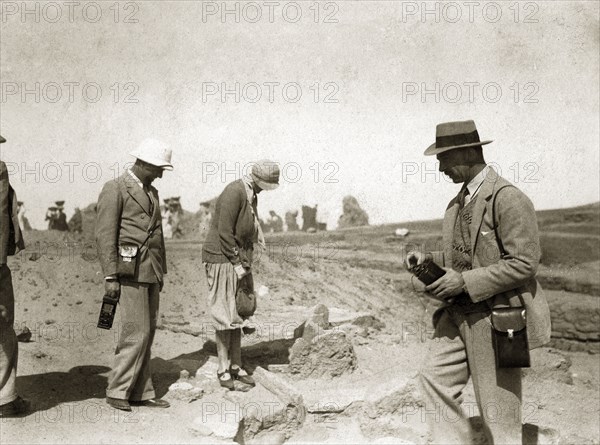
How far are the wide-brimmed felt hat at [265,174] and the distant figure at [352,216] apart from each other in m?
12.5

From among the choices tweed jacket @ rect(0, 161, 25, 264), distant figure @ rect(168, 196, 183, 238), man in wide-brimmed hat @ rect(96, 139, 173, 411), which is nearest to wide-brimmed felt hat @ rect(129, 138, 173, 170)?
man in wide-brimmed hat @ rect(96, 139, 173, 411)

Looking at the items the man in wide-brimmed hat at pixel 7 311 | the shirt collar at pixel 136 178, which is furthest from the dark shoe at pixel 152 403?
the shirt collar at pixel 136 178

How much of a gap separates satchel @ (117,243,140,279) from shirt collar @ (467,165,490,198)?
2.58 meters

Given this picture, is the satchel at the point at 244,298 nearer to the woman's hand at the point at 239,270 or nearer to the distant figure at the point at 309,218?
the woman's hand at the point at 239,270

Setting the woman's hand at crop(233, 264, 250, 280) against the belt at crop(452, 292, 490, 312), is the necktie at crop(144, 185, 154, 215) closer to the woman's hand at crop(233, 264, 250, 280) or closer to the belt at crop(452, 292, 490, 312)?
the woman's hand at crop(233, 264, 250, 280)

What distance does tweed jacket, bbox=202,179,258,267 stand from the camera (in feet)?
17.0

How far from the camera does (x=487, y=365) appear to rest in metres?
3.32

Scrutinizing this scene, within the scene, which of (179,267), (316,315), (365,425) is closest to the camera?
(365,425)

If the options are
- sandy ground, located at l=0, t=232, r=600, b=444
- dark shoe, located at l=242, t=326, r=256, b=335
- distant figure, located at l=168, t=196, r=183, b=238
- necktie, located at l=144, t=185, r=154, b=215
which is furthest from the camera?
distant figure, located at l=168, t=196, r=183, b=238

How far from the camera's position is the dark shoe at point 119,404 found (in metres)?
4.59

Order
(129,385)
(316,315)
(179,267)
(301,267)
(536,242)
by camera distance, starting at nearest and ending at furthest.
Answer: (536,242) < (129,385) < (316,315) < (179,267) < (301,267)

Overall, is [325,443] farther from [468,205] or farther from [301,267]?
[301,267]

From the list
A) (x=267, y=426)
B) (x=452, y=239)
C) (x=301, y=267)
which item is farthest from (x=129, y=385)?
(x=301, y=267)

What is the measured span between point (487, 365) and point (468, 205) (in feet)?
3.02
